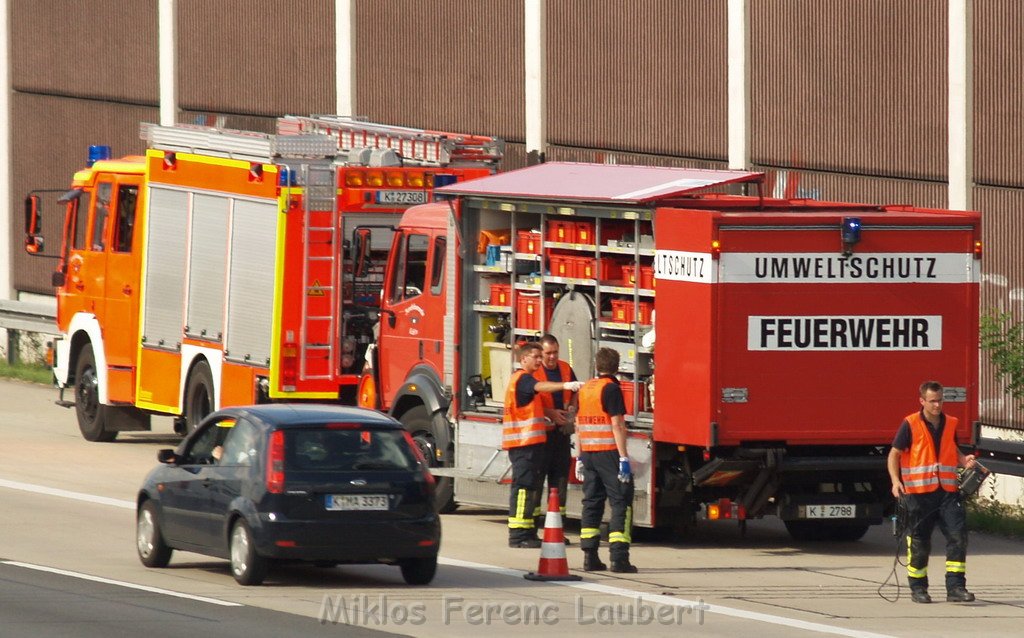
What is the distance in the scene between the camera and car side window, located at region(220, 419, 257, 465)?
14.4 metres

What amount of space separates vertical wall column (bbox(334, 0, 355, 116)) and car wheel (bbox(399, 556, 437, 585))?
660 inches

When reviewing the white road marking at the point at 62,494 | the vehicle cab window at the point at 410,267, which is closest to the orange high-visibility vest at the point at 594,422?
the vehicle cab window at the point at 410,267

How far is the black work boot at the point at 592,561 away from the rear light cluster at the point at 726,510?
126 centimetres

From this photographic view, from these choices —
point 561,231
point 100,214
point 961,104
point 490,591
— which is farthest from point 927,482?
point 100,214

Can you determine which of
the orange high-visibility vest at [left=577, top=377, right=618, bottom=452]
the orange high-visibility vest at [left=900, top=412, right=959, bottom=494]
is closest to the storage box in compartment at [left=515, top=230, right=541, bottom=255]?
the orange high-visibility vest at [left=577, top=377, right=618, bottom=452]

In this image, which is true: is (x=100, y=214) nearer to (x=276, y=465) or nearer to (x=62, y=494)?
(x=62, y=494)

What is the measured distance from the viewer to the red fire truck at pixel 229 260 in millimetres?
21141

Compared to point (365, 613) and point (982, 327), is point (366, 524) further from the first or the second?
point (982, 327)

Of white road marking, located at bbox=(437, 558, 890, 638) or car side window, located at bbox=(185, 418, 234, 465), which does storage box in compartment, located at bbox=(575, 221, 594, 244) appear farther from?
car side window, located at bbox=(185, 418, 234, 465)

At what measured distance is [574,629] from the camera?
41.9ft

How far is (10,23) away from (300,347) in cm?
2032

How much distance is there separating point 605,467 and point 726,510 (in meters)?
1.46

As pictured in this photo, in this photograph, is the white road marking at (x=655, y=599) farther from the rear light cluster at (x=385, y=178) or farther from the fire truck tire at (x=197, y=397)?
the fire truck tire at (x=197, y=397)

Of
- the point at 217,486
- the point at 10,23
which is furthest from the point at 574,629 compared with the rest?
the point at 10,23
